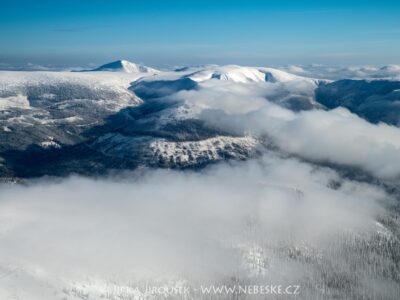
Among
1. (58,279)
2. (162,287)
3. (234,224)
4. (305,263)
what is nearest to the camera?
(58,279)

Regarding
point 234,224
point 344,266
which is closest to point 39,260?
point 234,224

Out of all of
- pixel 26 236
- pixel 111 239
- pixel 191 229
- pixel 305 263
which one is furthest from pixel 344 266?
pixel 26 236

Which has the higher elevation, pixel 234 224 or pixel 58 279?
pixel 58 279

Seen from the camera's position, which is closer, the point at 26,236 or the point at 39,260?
the point at 39,260

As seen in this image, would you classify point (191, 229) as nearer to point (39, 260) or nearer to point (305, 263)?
point (305, 263)

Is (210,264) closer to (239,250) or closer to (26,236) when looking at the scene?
(239,250)

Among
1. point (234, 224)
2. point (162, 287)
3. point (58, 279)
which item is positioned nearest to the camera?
point (58, 279)

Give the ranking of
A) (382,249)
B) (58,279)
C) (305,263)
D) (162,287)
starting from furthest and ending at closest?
(382,249), (305,263), (162,287), (58,279)

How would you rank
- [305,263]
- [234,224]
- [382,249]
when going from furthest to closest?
[234,224], [382,249], [305,263]

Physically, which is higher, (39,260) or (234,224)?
(39,260)
